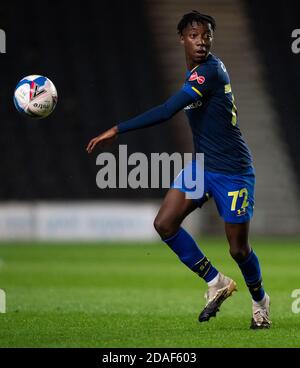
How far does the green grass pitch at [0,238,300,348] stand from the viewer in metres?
6.13

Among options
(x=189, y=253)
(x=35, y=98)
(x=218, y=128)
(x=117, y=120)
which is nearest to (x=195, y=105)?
(x=218, y=128)

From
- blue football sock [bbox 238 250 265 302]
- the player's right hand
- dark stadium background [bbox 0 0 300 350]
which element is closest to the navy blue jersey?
blue football sock [bbox 238 250 265 302]

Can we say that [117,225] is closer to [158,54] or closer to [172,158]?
[172,158]

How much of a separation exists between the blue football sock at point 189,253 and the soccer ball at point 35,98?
1307mm

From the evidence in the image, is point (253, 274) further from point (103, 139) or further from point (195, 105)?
point (103, 139)

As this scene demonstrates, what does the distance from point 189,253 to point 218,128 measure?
93 cm

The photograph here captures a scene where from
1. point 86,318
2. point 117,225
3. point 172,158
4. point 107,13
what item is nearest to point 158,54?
point 107,13

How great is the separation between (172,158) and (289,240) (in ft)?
13.7

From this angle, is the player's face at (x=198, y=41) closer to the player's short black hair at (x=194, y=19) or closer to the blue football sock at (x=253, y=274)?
the player's short black hair at (x=194, y=19)

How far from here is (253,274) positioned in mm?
6730

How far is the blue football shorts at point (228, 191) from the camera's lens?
6.62 metres

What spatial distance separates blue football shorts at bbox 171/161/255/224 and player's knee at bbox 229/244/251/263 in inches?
7.2

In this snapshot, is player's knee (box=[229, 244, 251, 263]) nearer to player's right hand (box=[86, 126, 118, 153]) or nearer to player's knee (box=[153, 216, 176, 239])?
player's knee (box=[153, 216, 176, 239])

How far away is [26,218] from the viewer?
1930cm
